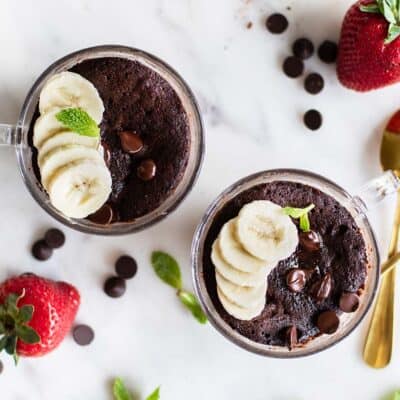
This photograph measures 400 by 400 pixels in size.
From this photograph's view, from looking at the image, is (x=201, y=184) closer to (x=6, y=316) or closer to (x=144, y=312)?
(x=144, y=312)

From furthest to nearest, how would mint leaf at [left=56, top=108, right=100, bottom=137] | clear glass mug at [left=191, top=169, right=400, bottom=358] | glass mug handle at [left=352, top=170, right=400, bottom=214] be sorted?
glass mug handle at [left=352, top=170, right=400, bottom=214] → clear glass mug at [left=191, top=169, right=400, bottom=358] → mint leaf at [left=56, top=108, right=100, bottom=137]

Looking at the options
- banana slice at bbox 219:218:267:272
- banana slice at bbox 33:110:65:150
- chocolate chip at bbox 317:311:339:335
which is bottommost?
chocolate chip at bbox 317:311:339:335

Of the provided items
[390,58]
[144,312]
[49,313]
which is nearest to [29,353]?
[49,313]

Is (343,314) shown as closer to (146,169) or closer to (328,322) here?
(328,322)

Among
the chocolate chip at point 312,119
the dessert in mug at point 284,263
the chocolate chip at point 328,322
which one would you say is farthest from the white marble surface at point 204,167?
the chocolate chip at point 328,322

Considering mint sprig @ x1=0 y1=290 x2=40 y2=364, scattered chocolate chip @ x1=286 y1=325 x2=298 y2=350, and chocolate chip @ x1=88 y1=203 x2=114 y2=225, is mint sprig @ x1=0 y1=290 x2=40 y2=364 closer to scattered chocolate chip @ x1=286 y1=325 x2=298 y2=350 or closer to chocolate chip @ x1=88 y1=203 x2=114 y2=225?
chocolate chip @ x1=88 y1=203 x2=114 y2=225

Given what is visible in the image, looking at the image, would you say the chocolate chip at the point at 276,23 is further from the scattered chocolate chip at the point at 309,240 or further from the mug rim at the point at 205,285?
the scattered chocolate chip at the point at 309,240

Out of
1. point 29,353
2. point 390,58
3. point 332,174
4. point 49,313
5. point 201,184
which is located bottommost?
point 29,353

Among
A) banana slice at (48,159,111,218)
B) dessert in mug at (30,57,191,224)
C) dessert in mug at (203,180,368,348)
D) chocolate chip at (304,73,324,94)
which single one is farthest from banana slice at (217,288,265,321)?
chocolate chip at (304,73,324,94)
